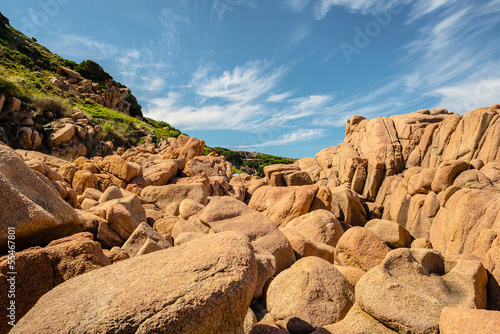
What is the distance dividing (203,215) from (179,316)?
6.08 m

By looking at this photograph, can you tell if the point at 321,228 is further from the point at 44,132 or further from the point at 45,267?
the point at 44,132

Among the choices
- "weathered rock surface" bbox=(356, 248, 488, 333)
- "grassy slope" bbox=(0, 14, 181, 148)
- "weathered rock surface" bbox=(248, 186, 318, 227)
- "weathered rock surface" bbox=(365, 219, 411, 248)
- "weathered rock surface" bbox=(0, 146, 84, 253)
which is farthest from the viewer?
"grassy slope" bbox=(0, 14, 181, 148)

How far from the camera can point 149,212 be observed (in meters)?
12.1

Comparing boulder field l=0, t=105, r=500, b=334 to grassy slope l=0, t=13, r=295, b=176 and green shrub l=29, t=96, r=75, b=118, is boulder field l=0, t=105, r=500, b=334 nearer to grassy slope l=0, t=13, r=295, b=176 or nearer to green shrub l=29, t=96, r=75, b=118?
green shrub l=29, t=96, r=75, b=118

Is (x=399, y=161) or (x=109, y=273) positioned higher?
(x=399, y=161)

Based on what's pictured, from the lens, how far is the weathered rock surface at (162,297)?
2.67 meters

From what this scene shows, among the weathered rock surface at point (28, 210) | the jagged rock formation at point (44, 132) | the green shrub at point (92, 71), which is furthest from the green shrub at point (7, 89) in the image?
the green shrub at point (92, 71)

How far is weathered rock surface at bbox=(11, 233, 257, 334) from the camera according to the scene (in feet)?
8.76

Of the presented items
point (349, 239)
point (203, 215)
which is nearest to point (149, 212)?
point (203, 215)

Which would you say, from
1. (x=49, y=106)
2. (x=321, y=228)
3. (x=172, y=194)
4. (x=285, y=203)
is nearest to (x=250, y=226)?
(x=321, y=228)

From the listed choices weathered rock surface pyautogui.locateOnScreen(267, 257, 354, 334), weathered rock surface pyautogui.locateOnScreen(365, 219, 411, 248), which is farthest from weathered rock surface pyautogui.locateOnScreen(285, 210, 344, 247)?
weathered rock surface pyautogui.locateOnScreen(267, 257, 354, 334)

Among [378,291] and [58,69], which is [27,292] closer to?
[378,291]

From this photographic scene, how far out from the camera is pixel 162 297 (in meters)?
2.84

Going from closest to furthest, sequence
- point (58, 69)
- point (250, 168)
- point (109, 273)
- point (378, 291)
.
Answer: point (109, 273)
point (378, 291)
point (58, 69)
point (250, 168)
